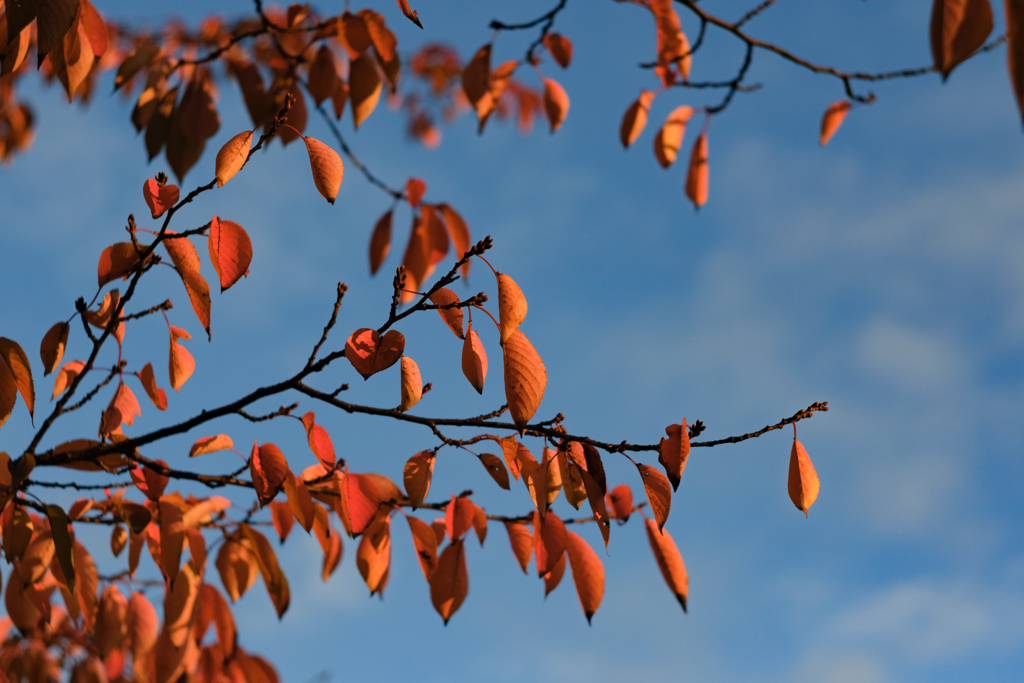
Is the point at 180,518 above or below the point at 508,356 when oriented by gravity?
below

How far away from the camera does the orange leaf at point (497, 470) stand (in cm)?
120

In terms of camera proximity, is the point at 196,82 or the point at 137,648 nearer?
the point at 137,648

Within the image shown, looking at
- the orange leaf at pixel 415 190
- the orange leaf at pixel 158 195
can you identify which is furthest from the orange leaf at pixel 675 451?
the orange leaf at pixel 415 190

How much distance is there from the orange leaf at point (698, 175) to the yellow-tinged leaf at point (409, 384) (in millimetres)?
1501

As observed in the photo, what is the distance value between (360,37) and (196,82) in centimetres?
54

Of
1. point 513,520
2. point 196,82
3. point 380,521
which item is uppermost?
point 196,82

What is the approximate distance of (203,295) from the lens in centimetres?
118

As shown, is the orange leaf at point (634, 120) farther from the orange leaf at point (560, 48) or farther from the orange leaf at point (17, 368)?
the orange leaf at point (17, 368)

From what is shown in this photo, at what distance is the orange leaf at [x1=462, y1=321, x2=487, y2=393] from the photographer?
104 cm

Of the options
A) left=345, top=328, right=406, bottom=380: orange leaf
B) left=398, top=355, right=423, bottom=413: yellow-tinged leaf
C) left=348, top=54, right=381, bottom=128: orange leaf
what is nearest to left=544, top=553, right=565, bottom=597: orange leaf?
left=398, top=355, right=423, bottom=413: yellow-tinged leaf

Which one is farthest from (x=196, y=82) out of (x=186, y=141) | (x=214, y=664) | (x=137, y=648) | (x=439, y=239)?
(x=214, y=664)

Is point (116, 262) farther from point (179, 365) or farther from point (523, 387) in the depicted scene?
point (523, 387)

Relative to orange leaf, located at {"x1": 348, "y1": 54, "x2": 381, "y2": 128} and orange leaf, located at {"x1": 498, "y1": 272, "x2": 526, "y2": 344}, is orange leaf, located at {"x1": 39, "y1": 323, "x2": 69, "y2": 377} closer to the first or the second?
orange leaf, located at {"x1": 348, "y1": 54, "x2": 381, "y2": 128}

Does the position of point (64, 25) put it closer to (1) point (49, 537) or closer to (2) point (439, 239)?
(1) point (49, 537)
